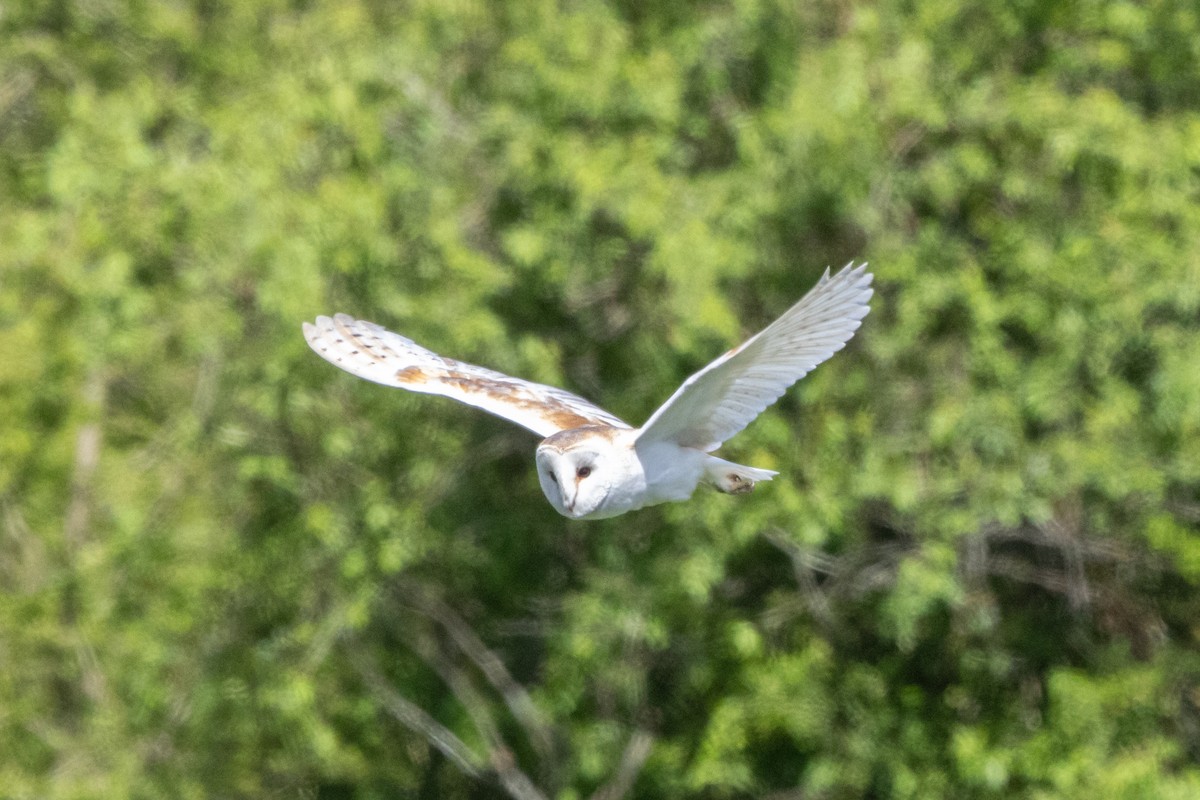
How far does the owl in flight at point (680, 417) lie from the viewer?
13.7ft

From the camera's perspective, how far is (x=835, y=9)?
8.45 metres

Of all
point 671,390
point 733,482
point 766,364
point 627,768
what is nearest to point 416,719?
point 627,768

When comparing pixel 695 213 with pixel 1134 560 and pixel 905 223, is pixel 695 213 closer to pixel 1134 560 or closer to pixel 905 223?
pixel 905 223

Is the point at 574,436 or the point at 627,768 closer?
the point at 574,436

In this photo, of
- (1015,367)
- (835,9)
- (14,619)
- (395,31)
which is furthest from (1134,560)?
(14,619)

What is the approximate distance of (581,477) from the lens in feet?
14.1

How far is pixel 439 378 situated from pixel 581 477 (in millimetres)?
970

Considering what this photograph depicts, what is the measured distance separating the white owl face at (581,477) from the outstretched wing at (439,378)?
52cm

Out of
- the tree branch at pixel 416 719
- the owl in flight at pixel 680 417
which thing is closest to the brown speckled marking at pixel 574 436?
the owl in flight at pixel 680 417

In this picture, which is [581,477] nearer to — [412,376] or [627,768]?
[412,376]

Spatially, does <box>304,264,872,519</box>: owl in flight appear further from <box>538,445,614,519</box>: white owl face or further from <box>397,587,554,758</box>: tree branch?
<box>397,587,554,758</box>: tree branch

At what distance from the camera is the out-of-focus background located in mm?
7254

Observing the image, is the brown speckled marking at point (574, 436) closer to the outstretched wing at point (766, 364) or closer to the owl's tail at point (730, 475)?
the outstretched wing at point (766, 364)

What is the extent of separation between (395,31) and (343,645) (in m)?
2.85
